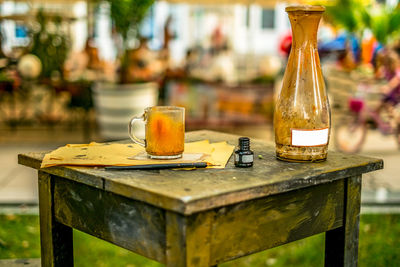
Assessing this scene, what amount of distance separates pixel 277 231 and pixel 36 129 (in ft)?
20.6

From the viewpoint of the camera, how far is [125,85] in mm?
6262

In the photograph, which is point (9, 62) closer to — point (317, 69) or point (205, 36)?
point (317, 69)

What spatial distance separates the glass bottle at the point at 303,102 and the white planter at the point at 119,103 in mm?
4360

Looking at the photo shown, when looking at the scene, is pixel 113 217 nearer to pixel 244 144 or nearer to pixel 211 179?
pixel 211 179

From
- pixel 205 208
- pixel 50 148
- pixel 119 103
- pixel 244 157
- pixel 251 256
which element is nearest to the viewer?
pixel 205 208

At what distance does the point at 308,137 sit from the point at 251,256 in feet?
5.91

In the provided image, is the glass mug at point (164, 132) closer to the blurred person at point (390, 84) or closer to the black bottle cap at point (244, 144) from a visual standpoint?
the black bottle cap at point (244, 144)

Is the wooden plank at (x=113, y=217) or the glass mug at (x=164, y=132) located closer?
the wooden plank at (x=113, y=217)

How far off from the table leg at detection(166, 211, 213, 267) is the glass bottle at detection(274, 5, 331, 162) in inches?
17.8

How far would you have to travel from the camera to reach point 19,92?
22.7ft

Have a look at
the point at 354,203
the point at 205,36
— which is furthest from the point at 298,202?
the point at 205,36

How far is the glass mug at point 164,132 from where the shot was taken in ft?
5.82

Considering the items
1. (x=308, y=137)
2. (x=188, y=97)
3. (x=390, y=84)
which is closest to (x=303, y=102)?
(x=308, y=137)

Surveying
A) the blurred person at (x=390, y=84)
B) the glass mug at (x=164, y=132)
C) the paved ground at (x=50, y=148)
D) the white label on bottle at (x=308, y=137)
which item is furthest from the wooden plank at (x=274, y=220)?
the blurred person at (x=390, y=84)
